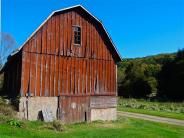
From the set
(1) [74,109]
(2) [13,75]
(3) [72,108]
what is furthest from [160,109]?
(2) [13,75]

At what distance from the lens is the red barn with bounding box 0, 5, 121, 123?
75.3 ft

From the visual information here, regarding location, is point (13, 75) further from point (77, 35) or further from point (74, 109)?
point (77, 35)

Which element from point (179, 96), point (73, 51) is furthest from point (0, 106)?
point (179, 96)

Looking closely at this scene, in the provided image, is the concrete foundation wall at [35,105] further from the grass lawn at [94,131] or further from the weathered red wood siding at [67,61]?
the grass lawn at [94,131]

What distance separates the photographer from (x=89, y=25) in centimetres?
2622

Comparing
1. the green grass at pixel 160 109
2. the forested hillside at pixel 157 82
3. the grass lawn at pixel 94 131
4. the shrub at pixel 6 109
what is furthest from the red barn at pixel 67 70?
the forested hillside at pixel 157 82

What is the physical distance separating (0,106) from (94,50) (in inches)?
350

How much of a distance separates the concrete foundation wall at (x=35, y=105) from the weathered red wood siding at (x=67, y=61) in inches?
15.5

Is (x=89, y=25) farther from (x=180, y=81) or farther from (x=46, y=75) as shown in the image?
(x=180, y=81)

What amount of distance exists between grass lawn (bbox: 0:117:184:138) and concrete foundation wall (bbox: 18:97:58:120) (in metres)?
1.15

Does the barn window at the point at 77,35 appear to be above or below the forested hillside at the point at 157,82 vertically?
above

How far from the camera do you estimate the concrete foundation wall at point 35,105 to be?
22.3 metres

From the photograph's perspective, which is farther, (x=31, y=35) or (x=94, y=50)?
(x=94, y=50)

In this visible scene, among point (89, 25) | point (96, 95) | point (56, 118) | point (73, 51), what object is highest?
point (89, 25)
